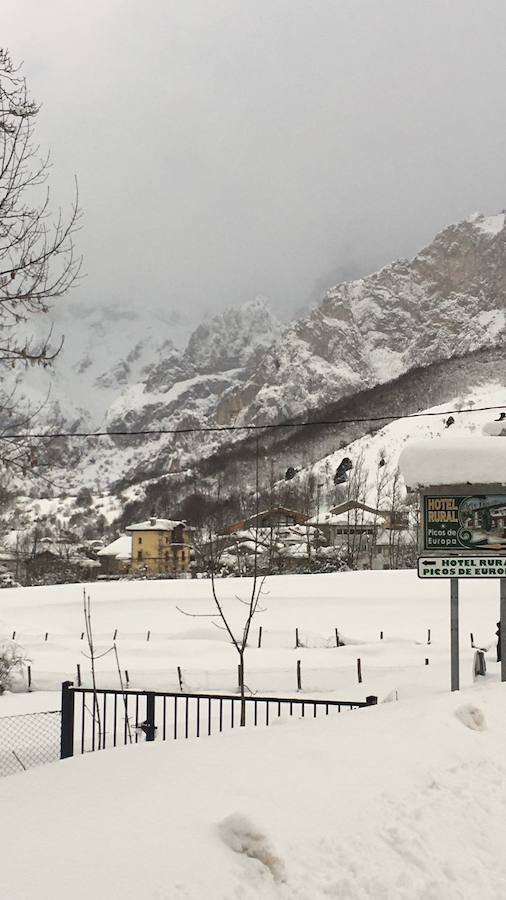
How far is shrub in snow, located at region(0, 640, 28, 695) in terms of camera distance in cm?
2094

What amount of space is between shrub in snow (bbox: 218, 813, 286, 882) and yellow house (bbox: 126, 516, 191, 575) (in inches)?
3272

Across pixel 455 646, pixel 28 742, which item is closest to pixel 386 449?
pixel 28 742

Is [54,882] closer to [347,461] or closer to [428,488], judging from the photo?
[428,488]

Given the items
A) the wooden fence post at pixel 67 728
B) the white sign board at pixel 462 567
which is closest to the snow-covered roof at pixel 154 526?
the white sign board at pixel 462 567

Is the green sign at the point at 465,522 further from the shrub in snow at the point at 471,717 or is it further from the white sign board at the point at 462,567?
the shrub in snow at the point at 471,717

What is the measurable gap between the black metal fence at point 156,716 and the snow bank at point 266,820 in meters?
3.35

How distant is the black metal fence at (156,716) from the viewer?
364 inches

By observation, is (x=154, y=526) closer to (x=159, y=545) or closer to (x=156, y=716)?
(x=159, y=545)

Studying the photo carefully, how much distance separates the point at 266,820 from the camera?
4.43 m

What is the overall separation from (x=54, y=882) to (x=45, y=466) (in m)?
4.24

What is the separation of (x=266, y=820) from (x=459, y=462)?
6933 millimetres

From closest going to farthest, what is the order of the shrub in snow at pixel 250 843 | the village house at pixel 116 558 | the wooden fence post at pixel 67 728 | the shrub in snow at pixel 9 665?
the shrub in snow at pixel 250 843, the wooden fence post at pixel 67 728, the shrub in snow at pixel 9 665, the village house at pixel 116 558

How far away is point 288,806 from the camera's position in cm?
469

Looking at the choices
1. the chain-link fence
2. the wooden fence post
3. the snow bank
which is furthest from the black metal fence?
the snow bank
